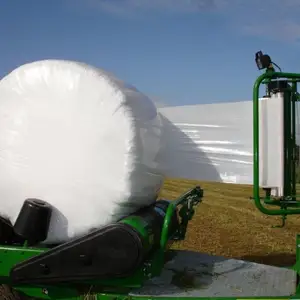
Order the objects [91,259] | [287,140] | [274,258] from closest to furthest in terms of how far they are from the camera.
→ [91,259] → [287,140] → [274,258]

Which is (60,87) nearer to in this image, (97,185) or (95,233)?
(97,185)

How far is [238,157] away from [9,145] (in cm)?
182

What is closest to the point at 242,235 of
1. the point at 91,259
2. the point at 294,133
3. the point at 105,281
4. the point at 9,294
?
the point at 294,133

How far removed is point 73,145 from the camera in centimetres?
331

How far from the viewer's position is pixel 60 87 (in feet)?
11.0

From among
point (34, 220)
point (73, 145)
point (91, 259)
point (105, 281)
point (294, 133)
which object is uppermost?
point (294, 133)

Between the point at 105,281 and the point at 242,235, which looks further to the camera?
the point at 242,235

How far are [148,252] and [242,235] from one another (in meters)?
6.22

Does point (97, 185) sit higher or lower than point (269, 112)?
lower

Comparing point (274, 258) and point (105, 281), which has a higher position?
point (105, 281)

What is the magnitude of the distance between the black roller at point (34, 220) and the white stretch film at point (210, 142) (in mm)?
1118

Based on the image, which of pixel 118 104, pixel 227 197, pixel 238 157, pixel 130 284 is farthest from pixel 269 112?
pixel 227 197

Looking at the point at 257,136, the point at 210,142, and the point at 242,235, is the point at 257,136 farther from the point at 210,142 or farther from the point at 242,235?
the point at 242,235

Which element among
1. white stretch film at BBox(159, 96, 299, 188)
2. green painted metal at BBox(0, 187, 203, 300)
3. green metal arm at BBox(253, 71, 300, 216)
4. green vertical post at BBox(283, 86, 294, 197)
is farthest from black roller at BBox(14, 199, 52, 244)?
green vertical post at BBox(283, 86, 294, 197)
